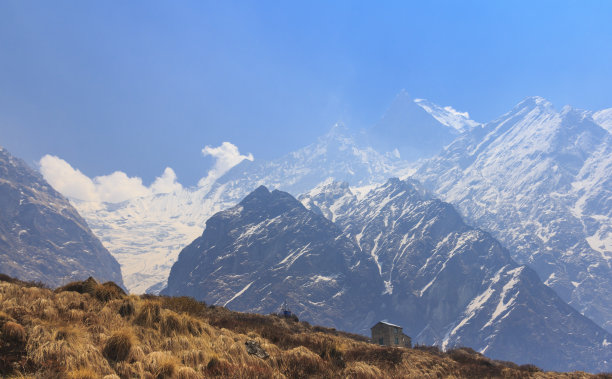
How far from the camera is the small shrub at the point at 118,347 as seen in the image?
36.9 ft

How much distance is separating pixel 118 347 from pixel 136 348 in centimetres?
46

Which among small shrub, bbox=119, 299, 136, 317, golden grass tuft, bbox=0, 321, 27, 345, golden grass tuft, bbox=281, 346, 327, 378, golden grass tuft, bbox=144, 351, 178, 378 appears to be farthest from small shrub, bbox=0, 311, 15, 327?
golden grass tuft, bbox=281, 346, 327, 378

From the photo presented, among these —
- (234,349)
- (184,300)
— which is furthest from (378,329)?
(234,349)

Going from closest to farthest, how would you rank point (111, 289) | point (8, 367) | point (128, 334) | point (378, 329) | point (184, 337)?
point (8, 367) → point (128, 334) → point (184, 337) → point (111, 289) → point (378, 329)

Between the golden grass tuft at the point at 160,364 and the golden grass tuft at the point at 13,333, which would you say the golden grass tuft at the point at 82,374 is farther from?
the golden grass tuft at the point at 13,333

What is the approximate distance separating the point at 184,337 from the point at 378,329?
92.9 meters

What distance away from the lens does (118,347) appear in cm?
1138

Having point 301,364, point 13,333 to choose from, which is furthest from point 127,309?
point 301,364

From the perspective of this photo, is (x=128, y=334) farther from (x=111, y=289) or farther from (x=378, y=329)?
(x=378, y=329)

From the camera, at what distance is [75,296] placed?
1700 centimetres

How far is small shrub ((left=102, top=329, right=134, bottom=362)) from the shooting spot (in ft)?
36.9

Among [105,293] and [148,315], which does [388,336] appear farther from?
[148,315]

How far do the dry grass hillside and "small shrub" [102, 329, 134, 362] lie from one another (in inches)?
1.0

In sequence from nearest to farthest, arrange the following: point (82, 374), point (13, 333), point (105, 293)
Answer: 1. point (82, 374)
2. point (13, 333)
3. point (105, 293)
